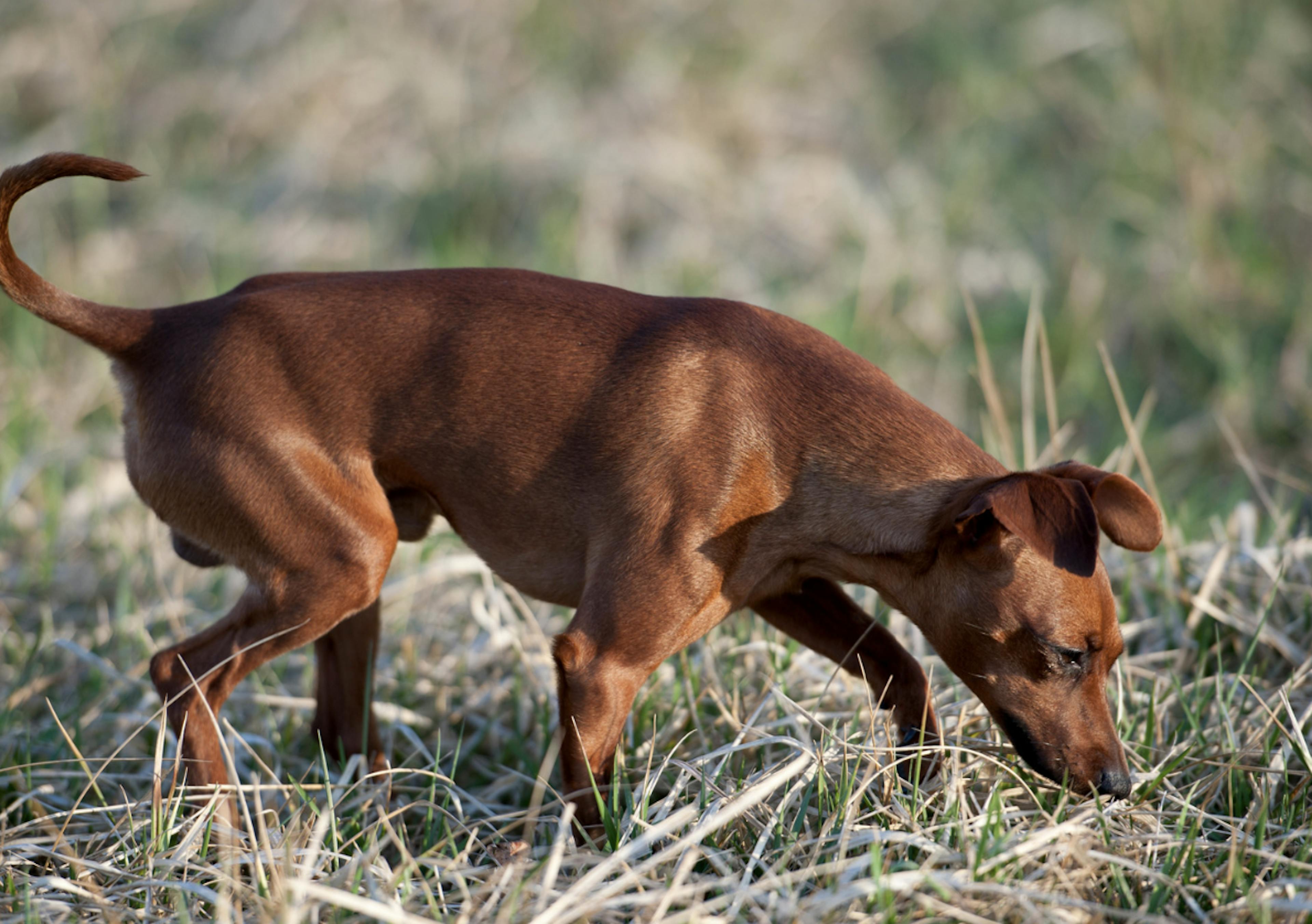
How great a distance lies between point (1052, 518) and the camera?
9.19 feet

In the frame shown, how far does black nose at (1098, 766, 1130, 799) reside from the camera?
3.06 metres

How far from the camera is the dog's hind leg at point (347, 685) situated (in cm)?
386

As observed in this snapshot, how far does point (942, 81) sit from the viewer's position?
34.6ft

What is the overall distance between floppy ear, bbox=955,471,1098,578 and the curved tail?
2305 mm

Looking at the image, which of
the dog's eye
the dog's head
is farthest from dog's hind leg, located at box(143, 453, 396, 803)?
the dog's eye

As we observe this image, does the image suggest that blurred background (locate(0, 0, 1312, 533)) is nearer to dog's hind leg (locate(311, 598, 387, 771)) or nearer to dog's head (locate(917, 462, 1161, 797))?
dog's hind leg (locate(311, 598, 387, 771))

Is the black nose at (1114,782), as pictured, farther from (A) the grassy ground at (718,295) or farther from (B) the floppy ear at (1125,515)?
(B) the floppy ear at (1125,515)

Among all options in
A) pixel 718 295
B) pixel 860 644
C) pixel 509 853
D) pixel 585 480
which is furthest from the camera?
pixel 718 295

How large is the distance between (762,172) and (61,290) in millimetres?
6714

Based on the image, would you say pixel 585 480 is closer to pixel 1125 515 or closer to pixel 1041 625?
pixel 1041 625

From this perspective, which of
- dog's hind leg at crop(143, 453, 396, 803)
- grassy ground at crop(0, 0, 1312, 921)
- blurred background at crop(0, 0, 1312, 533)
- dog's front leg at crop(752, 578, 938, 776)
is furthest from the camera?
blurred background at crop(0, 0, 1312, 533)

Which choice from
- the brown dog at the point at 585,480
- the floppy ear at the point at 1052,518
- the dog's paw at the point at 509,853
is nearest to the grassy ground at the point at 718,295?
the dog's paw at the point at 509,853

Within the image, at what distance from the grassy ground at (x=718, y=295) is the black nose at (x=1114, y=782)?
0.10 m

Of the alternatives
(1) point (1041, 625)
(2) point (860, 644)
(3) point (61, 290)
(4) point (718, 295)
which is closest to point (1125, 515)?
(1) point (1041, 625)
